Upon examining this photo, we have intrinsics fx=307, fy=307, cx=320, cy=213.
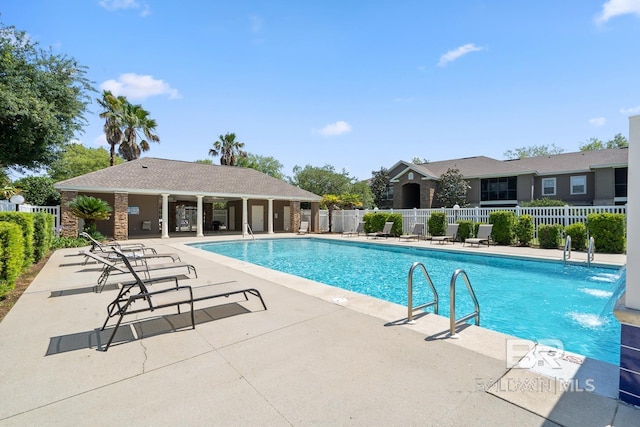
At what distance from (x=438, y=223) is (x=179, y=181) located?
56.2ft

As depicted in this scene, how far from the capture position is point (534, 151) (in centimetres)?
5453

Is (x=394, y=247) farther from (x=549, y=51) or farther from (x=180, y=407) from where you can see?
(x=180, y=407)

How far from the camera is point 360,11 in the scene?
11.4m

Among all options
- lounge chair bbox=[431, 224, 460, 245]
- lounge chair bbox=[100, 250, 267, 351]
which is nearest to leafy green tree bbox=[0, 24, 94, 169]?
lounge chair bbox=[100, 250, 267, 351]

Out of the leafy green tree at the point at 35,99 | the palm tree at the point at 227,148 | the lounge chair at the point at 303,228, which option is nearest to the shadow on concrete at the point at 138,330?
the leafy green tree at the point at 35,99

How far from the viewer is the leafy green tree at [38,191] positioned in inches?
737

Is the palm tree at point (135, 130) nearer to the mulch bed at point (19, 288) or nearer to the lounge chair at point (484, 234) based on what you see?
the mulch bed at point (19, 288)

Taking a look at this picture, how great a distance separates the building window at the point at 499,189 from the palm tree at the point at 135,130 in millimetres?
29768

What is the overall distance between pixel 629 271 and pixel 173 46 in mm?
14575

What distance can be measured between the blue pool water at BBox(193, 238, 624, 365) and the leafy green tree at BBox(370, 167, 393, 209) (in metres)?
16.6

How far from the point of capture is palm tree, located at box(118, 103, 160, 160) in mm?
25734

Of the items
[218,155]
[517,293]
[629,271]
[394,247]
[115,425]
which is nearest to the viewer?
[115,425]

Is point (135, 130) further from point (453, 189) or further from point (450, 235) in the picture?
point (453, 189)

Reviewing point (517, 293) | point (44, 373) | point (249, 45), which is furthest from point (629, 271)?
point (249, 45)
